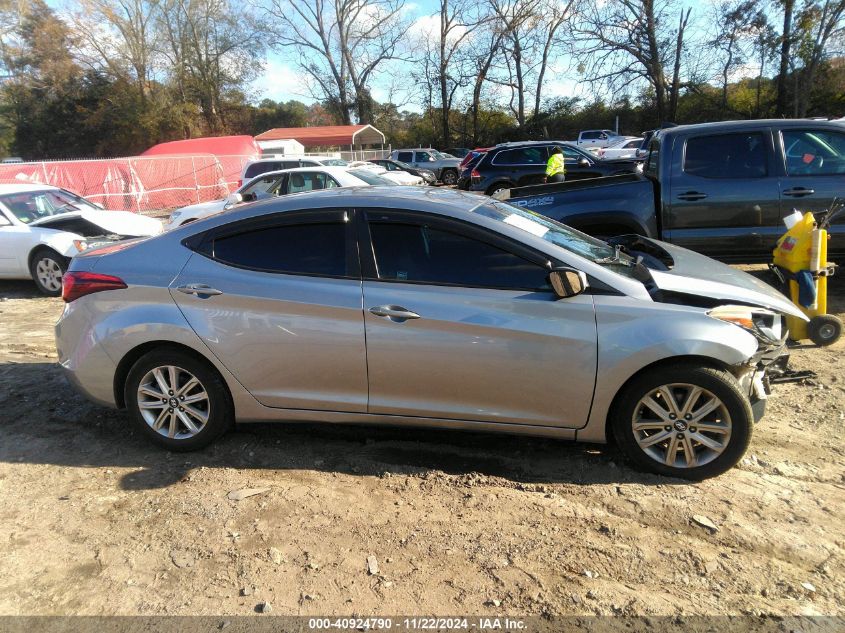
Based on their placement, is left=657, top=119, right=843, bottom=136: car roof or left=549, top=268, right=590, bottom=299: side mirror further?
left=657, top=119, right=843, bottom=136: car roof

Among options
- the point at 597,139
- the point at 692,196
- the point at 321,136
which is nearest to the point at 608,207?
the point at 692,196

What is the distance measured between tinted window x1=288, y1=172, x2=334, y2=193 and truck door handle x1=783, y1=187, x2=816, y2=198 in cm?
817

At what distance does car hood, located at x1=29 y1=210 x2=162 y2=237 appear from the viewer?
914cm

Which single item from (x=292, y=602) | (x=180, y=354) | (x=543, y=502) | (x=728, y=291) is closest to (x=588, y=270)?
(x=728, y=291)

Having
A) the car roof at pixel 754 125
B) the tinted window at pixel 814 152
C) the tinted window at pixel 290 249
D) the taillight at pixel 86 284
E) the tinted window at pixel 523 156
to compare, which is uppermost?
the tinted window at pixel 523 156

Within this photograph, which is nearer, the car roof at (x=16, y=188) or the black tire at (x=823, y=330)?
the black tire at (x=823, y=330)

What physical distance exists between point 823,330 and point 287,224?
4.47 metres

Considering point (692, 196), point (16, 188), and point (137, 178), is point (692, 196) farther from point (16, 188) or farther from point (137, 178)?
point (137, 178)

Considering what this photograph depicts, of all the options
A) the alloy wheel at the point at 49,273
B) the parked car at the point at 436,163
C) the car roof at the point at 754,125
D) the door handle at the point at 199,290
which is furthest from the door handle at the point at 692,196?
the parked car at the point at 436,163

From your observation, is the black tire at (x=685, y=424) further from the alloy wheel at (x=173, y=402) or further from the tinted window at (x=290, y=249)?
the alloy wheel at (x=173, y=402)

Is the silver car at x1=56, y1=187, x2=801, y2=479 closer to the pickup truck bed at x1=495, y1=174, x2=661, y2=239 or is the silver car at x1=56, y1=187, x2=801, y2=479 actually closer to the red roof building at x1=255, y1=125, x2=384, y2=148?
the pickup truck bed at x1=495, y1=174, x2=661, y2=239

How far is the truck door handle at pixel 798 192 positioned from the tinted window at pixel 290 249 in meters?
5.04

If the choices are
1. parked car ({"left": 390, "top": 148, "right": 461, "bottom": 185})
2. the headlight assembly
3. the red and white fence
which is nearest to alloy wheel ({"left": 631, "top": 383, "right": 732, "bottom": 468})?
the headlight assembly

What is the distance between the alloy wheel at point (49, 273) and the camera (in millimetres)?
8711
